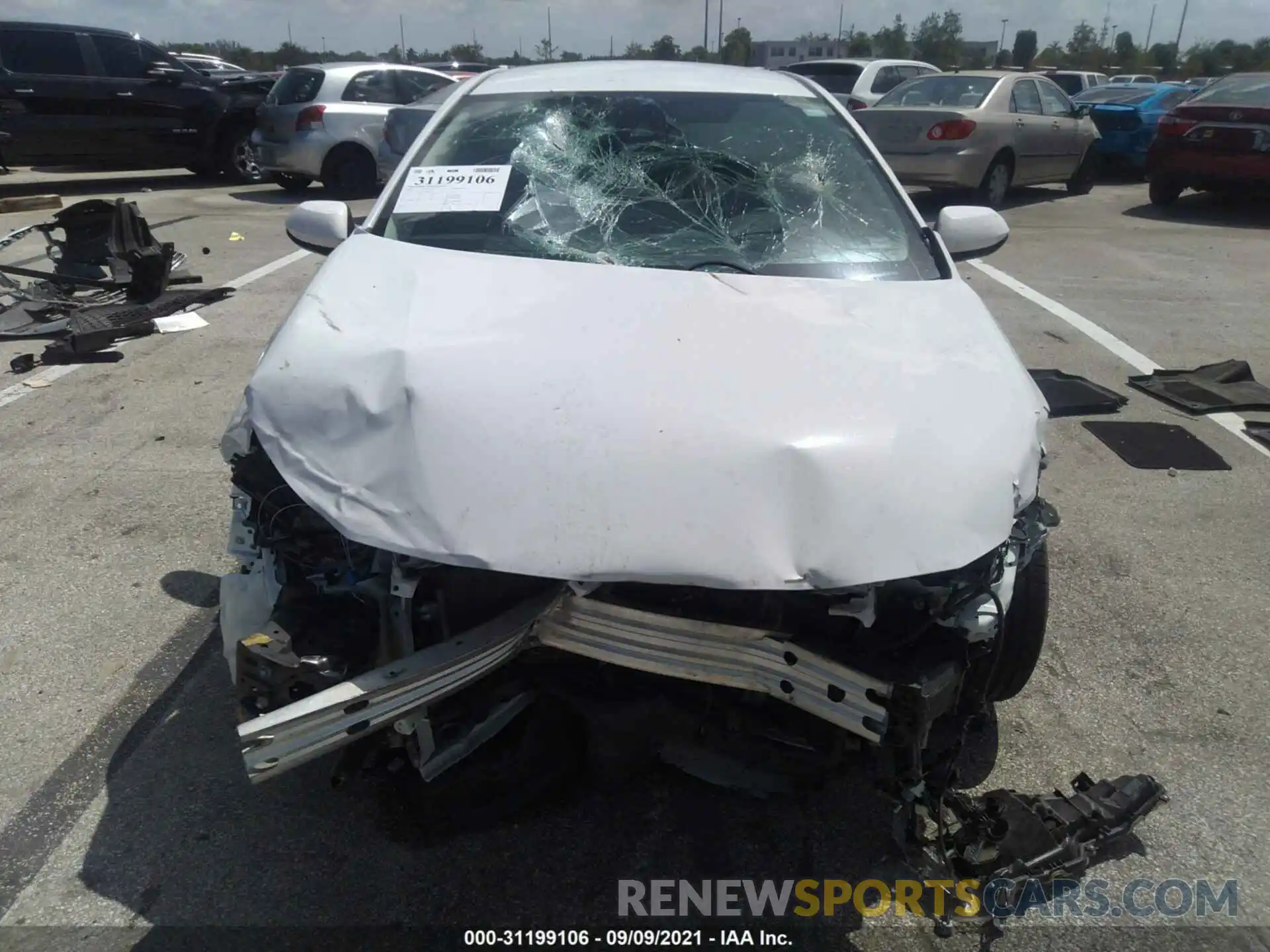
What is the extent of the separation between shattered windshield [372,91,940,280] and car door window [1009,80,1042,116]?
29.1 ft

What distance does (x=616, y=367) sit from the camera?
2293 mm

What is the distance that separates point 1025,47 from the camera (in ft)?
176

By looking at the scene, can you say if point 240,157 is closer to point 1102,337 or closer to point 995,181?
point 995,181

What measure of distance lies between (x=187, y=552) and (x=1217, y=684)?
A: 3653 millimetres

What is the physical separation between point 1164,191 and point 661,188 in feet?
36.3

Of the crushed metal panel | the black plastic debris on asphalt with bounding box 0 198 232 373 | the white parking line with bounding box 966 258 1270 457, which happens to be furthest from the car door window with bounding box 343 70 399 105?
the crushed metal panel

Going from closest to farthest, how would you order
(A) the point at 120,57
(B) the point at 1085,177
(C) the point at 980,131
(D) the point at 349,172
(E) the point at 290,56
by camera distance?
1. (C) the point at 980,131
2. (D) the point at 349,172
3. (A) the point at 120,57
4. (B) the point at 1085,177
5. (E) the point at 290,56

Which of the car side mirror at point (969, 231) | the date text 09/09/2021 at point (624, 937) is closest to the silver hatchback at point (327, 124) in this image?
the car side mirror at point (969, 231)

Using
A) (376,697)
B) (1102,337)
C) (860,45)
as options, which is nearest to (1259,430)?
(1102,337)

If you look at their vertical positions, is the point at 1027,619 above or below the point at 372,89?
below

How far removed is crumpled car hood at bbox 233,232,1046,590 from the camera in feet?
6.37

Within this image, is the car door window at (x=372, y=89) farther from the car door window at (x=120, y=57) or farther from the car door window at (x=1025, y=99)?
the car door window at (x=1025, y=99)

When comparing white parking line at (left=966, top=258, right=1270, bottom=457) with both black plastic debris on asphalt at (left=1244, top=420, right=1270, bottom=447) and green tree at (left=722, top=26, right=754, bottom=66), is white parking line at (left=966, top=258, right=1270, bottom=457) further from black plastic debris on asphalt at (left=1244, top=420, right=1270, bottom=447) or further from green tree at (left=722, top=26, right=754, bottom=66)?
green tree at (left=722, top=26, right=754, bottom=66)

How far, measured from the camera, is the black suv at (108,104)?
1106 centimetres
